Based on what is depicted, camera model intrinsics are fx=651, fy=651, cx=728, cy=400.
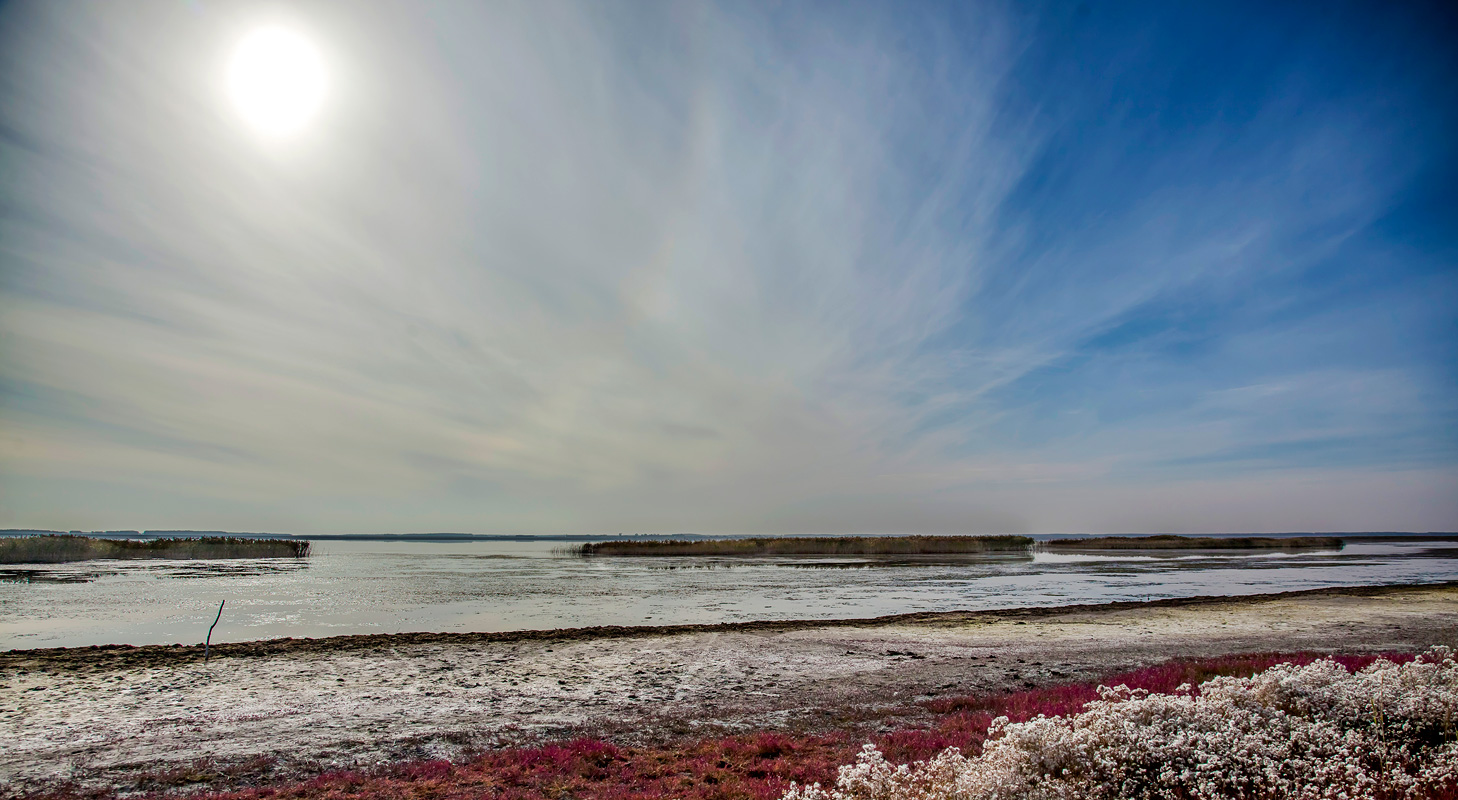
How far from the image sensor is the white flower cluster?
6977 millimetres

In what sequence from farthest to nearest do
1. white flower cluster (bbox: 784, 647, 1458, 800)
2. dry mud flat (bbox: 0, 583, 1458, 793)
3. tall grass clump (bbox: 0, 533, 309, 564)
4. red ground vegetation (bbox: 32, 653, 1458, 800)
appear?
1. tall grass clump (bbox: 0, 533, 309, 564)
2. dry mud flat (bbox: 0, 583, 1458, 793)
3. red ground vegetation (bbox: 32, 653, 1458, 800)
4. white flower cluster (bbox: 784, 647, 1458, 800)

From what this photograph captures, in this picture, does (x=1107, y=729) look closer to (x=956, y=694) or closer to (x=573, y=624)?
(x=956, y=694)

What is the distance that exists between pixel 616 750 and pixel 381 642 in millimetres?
15833

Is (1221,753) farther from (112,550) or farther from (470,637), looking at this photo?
(112,550)

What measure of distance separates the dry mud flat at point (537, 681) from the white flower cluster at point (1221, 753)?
5636mm

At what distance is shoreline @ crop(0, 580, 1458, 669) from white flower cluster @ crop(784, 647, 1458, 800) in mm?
17762

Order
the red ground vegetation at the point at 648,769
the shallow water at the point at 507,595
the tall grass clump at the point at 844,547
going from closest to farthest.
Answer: the red ground vegetation at the point at 648,769 < the shallow water at the point at 507,595 < the tall grass clump at the point at 844,547

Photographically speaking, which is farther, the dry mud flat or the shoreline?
the shoreline

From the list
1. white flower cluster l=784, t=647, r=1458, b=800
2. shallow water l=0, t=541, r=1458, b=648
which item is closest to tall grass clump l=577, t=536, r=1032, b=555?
shallow water l=0, t=541, r=1458, b=648

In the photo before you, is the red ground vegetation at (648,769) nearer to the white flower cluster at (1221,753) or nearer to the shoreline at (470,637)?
the white flower cluster at (1221,753)

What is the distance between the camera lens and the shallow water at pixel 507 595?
2839 centimetres

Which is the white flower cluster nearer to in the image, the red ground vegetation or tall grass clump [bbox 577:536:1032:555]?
the red ground vegetation

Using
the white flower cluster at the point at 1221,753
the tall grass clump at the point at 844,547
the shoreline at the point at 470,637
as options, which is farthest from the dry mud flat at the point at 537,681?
the tall grass clump at the point at 844,547

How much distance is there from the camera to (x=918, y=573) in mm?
60906
